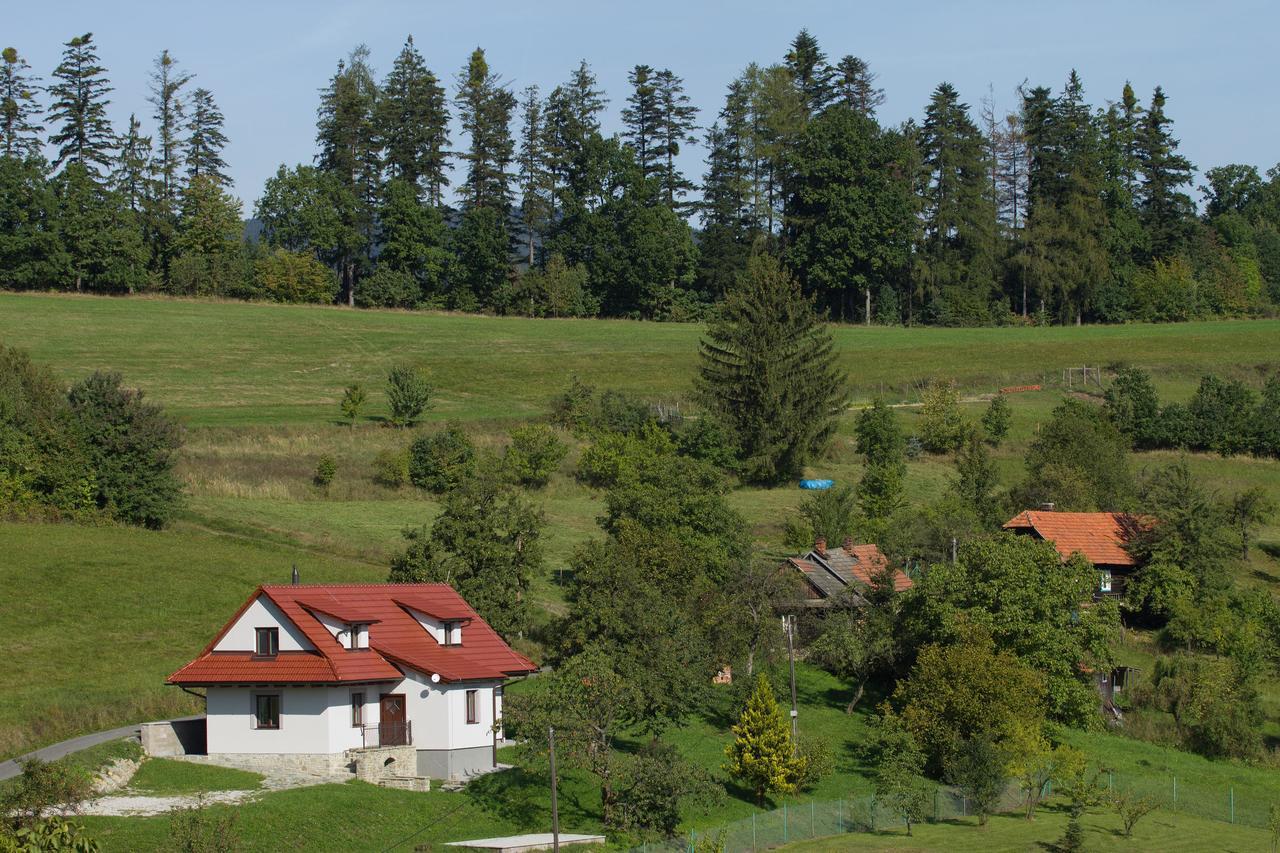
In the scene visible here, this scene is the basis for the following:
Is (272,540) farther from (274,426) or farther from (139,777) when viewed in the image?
(139,777)

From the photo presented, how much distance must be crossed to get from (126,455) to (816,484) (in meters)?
37.0

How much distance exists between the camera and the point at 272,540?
6506cm

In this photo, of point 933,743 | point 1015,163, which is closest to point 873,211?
point 1015,163

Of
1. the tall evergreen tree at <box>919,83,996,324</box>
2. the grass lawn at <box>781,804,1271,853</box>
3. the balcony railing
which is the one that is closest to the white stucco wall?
the balcony railing

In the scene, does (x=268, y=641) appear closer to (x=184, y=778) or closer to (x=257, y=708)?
(x=257, y=708)

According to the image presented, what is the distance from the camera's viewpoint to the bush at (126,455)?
6544 centimetres

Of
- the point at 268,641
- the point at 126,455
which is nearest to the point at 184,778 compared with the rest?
the point at 268,641

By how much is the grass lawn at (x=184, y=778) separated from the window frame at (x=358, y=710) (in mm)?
3202

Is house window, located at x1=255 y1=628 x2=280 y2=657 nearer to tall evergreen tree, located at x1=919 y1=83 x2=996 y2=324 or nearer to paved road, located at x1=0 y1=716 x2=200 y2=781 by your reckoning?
paved road, located at x1=0 y1=716 x2=200 y2=781

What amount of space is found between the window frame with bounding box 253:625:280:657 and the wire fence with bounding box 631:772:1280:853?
12.9 m

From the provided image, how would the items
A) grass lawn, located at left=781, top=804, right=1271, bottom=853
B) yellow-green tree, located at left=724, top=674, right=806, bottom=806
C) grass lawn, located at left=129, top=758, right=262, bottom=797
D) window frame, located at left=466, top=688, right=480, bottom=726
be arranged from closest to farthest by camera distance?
grass lawn, located at left=129, top=758, right=262, bottom=797 → grass lawn, located at left=781, top=804, right=1271, bottom=853 → yellow-green tree, located at left=724, top=674, right=806, bottom=806 → window frame, located at left=466, top=688, right=480, bottom=726

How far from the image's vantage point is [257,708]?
143 feet

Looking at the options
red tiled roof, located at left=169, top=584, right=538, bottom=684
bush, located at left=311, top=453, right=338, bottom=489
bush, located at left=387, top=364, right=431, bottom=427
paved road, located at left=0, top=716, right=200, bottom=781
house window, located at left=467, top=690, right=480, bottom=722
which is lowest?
paved road, located at left=0, top=716, right=200, bottom=781

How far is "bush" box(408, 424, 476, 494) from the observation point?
250ft
